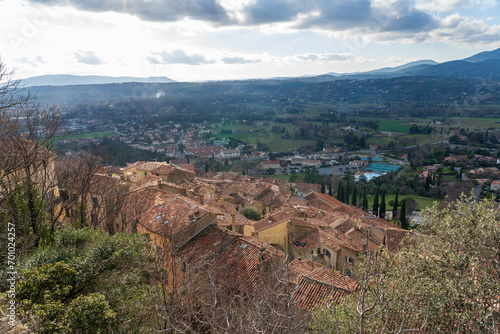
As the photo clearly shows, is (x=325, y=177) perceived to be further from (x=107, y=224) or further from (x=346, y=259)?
(x=107, y=224)

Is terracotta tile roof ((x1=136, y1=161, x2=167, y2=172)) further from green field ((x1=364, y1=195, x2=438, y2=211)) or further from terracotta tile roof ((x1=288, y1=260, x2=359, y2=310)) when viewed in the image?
green field ((x1=364, y1=195, x2=438, y2=211))

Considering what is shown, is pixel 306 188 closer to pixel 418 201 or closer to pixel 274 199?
pixel 418 201

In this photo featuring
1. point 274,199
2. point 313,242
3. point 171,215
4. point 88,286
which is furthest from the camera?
point 274,199

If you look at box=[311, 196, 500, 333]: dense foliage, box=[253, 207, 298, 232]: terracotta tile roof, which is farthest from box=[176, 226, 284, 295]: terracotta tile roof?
box=[311, 196, 500, 333]: dense foliage

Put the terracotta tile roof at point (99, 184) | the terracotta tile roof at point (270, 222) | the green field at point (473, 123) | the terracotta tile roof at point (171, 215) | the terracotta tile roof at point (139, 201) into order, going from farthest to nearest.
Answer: the green field at point (473, 123), the terracotta tile roof at point (270, 222), the terracotta tile roof at point (99, 184), the terracotta tile roof at point (139, 201), the terracotta tile roof at point (171, 215)

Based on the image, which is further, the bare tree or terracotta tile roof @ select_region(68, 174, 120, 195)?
terracotta tile roof @ select_region(68, 174, 120, 195)

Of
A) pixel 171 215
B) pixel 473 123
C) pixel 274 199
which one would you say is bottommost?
pixel 473 123

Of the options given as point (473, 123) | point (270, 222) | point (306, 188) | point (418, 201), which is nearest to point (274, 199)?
point (270, 222)

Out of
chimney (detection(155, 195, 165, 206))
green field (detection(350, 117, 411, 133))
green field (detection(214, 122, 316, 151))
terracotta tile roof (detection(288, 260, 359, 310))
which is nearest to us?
terracotta tile roof (detection(288, 260, 359, 310))

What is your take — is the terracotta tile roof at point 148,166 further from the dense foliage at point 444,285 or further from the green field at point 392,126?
the green field at point 392,126

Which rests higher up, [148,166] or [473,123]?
[148,166]

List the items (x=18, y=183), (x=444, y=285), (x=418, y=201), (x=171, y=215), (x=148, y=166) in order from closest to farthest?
(x=444, y=285)
(x=18, y=183)
(x=171, y=215)
(x=148, y=166)
(x=418, y=201)

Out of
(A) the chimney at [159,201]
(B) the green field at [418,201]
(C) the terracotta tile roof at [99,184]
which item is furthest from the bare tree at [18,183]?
(B) the green field at [418,201]

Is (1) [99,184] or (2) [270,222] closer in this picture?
(1) [99,184]
